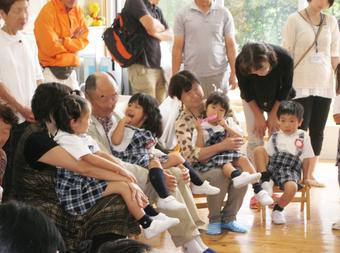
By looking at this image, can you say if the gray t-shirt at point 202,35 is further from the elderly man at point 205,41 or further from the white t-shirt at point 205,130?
the white t-shirt at point 205,130

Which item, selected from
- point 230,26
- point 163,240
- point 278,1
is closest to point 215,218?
point 163,240

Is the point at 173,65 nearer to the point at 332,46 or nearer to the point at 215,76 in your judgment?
the point at 215,76

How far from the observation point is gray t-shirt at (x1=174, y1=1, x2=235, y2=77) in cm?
462

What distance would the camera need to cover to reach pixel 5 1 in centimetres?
345

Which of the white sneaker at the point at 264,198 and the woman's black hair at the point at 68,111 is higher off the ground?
the woman's black hair at the point at 68,111

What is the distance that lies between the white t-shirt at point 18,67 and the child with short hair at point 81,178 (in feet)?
2.53

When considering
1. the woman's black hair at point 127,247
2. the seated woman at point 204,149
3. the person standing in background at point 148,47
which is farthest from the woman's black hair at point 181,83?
the woman's black hair at point 127,247

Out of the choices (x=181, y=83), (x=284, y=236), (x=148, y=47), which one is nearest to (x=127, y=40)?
(x=148, y=47)

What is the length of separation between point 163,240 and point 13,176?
4.39 ft

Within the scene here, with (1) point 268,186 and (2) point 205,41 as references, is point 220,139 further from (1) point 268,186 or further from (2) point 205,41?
(2) point 205,41

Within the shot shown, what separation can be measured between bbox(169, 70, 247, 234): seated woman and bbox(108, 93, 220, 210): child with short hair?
36cm

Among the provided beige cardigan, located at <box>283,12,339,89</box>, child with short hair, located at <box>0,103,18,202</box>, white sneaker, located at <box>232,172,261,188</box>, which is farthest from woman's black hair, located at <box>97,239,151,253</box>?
beige cardigan, located at <box>283,12,339,89</box>

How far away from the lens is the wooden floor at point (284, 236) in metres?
3.67

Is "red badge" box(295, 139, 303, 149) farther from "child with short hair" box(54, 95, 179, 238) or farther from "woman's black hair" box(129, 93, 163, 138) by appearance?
"child with short hair" box(54, 95, 179, 238)
